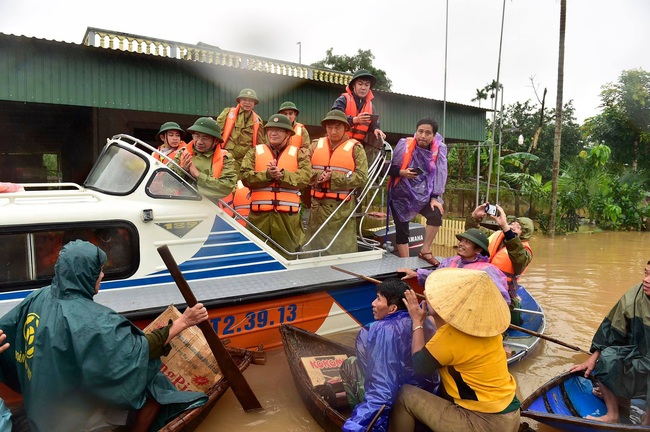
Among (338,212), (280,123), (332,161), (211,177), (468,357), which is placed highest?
(280,123)

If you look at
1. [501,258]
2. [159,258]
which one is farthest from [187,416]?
[501,258]

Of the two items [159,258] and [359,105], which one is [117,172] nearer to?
[159,258]

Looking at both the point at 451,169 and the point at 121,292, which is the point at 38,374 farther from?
the point at 451,169

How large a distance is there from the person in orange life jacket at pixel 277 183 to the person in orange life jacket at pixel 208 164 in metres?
0.35

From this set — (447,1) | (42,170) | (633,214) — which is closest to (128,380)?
(447,1)

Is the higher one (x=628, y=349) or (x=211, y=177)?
(x=211, y=177)

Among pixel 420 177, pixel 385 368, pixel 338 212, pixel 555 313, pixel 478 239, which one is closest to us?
pixel 385 368

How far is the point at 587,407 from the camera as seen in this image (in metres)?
3.88

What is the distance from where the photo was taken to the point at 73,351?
92.8 inches

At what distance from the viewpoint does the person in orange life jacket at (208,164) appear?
4391mm

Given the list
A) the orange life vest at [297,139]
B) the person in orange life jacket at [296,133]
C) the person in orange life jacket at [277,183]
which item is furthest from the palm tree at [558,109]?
the person in orange life jacket at [277,183]

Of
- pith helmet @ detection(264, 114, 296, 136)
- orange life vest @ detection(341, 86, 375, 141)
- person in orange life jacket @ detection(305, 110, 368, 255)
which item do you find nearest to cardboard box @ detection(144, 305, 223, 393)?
person in orange life jacket @ detection(305, 110, 368, 255)

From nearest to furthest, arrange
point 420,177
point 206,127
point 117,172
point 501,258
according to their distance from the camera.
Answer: point 117,172
point 206,127
point 501,258
point 420,177

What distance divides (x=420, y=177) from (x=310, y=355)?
2.69 metres
